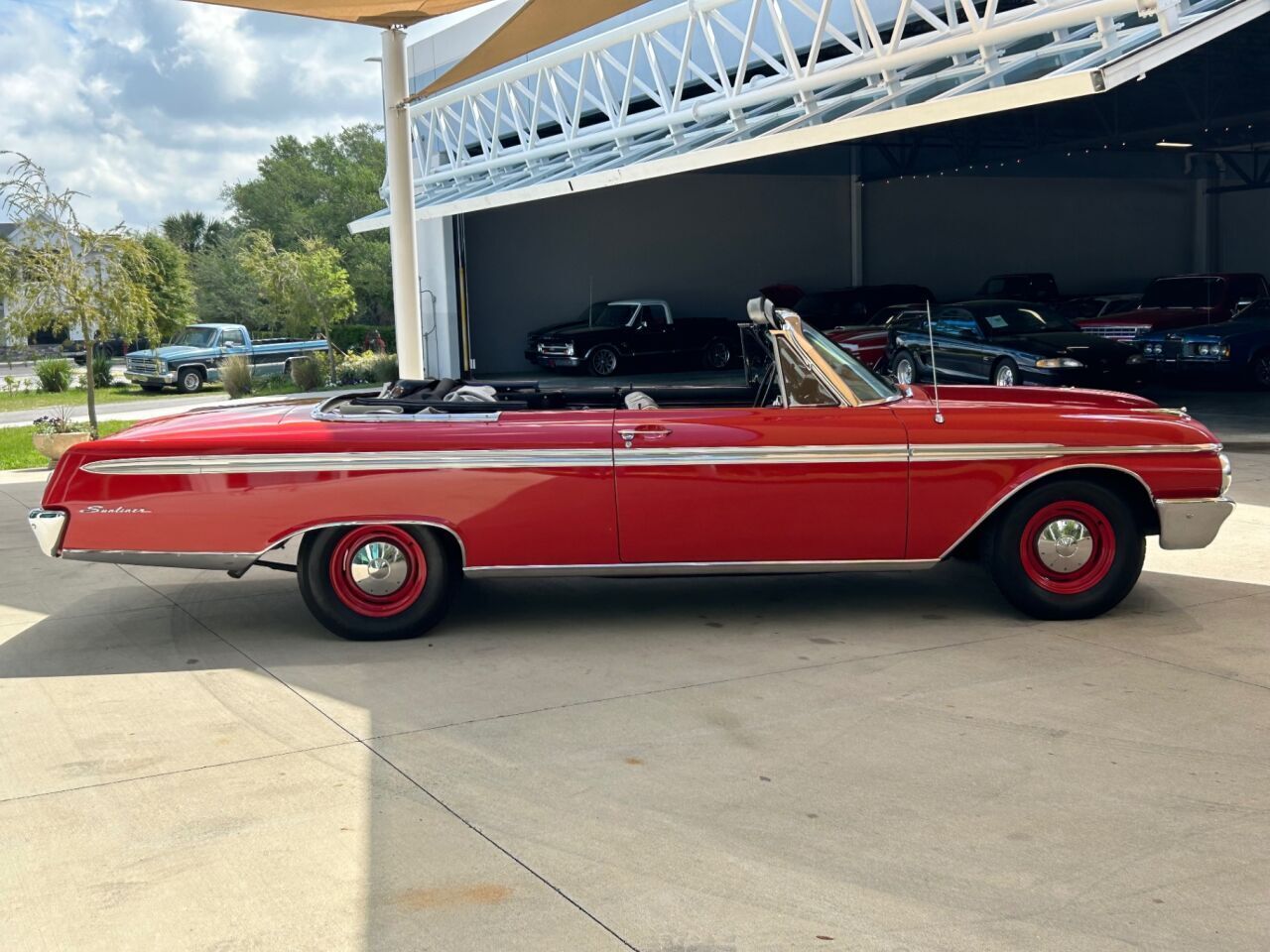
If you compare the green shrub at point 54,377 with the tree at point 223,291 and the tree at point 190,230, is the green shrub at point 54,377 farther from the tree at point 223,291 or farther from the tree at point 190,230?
the tree at point 190,230

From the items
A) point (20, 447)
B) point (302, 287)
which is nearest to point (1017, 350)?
point (20, 447)

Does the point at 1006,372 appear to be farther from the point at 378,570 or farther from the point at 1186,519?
the point at 378,570

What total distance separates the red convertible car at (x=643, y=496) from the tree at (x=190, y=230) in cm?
7934

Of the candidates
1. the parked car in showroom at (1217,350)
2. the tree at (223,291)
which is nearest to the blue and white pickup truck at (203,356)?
the parked car in showroom at (1217,350)

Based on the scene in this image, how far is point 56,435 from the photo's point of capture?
1465 cm

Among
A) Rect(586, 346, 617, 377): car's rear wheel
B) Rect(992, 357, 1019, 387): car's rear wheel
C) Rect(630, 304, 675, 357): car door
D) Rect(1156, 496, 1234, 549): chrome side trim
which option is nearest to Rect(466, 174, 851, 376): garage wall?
Rect(630, 304, 675, 357): car door

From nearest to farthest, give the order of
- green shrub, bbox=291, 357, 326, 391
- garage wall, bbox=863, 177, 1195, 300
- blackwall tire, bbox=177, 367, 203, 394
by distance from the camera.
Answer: green shrub, bbox=291, 357, 326, 391 < blackwall tire, bbox=177, 367, 203, 394 < garage wall, bbox=863, 177, 1195, 300

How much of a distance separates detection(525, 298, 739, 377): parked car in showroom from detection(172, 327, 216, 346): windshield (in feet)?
24.5

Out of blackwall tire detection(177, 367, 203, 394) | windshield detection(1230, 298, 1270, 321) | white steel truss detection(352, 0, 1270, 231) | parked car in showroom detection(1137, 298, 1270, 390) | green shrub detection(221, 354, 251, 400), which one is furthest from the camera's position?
blackwall tire detection(177, 367, 203, 394)

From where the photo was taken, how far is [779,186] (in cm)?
3369

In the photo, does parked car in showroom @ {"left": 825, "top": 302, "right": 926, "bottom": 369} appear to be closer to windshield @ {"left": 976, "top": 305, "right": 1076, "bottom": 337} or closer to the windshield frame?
windshield @ {"left": 976, "top": 305, "right": 1076, "bottom": 337}

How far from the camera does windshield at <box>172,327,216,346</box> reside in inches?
1185

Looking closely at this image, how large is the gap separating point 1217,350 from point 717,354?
12569 millimetres

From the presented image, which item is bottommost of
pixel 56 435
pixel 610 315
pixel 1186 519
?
pixel 1186 519
